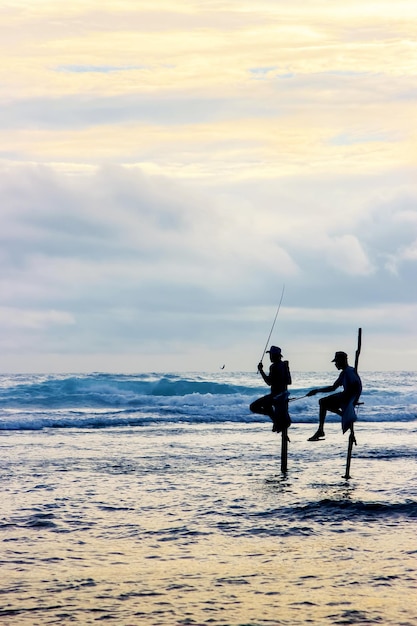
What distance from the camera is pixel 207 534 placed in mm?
11102

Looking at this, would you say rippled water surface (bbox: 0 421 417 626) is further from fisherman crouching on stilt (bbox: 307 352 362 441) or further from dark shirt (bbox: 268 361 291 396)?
dark shirt (bbox: 268 361 291 396)

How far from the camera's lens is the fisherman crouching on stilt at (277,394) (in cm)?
1809

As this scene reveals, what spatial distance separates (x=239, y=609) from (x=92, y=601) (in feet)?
5.04

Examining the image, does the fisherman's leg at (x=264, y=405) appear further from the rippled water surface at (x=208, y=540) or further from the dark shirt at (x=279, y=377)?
the rippled water surface at (x=208, y=540)

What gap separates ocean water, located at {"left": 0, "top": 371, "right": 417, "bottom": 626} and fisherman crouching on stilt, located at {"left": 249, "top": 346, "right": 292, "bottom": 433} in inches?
52.4

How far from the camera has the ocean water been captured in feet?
25.2

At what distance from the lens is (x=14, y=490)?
15.1m

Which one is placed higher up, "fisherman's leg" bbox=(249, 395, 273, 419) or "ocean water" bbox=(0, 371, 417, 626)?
"fisherman's leg" bbox=(249, 395, 273, 419)

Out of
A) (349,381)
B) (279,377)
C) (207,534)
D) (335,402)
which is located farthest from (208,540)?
(279,377)

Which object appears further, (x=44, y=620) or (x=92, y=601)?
(x=92, y=601)

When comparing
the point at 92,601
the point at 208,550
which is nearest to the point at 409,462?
the point at 208,550

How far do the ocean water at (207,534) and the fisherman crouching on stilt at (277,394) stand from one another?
1332mm

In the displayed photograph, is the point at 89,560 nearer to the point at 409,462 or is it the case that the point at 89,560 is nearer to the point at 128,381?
the point at 409,462

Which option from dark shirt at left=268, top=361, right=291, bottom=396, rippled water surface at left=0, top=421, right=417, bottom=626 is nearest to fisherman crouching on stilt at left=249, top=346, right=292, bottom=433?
dark shirt at left=268, top=361, right=291, bottom=396
